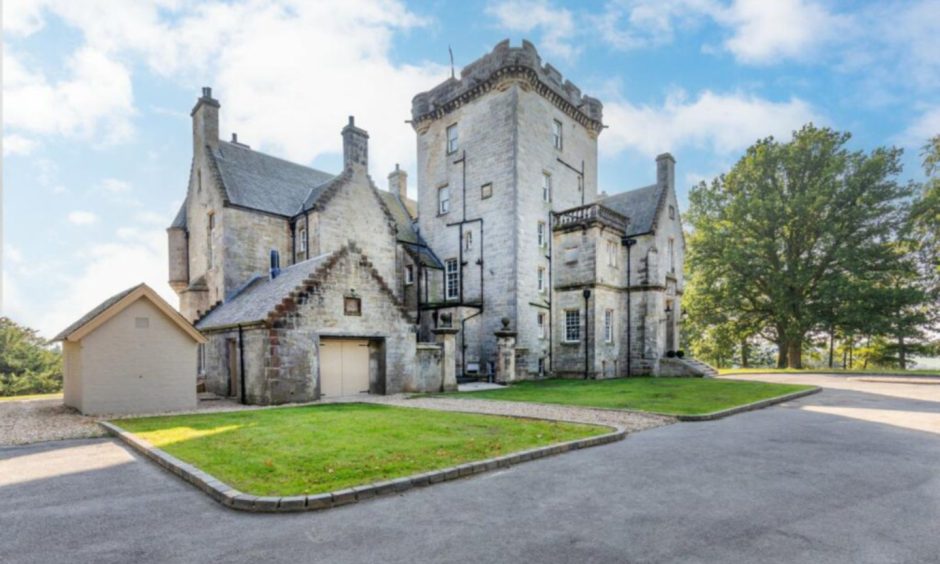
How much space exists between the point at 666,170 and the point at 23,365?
49.4 meters

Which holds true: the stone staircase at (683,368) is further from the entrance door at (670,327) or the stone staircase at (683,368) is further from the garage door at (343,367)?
the garage door at (343,367)

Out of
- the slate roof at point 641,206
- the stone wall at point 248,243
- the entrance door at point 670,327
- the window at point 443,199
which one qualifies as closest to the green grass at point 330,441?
the stone wall at point 248,243

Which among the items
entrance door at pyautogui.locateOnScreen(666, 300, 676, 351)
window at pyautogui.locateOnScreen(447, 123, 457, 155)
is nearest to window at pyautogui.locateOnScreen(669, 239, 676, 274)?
entrance door at pyautogui.locateOnScreen(666, 300, 676, 351)

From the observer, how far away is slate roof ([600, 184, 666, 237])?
97.9 ft

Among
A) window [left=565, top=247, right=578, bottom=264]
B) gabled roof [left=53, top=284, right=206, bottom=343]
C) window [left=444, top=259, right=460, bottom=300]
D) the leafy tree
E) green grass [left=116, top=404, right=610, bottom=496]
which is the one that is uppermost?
window [left=565, top=247, right=578, bottom=264]

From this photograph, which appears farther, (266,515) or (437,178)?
(437,178)

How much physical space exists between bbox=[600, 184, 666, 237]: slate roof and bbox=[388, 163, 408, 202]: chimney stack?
16825 millimetres

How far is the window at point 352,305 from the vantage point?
1814 cm

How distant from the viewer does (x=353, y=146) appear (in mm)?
26469

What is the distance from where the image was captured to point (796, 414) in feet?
44.1

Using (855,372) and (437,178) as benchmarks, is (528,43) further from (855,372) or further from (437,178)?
(855,372)

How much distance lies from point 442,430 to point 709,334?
34.7 metres

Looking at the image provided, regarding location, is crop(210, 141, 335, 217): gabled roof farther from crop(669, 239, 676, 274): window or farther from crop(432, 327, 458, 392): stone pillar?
crop(669, 239, 676, 274): window

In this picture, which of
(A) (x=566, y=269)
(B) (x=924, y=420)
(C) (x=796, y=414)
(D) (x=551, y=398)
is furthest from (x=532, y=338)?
(B) (x=924, y=420)
